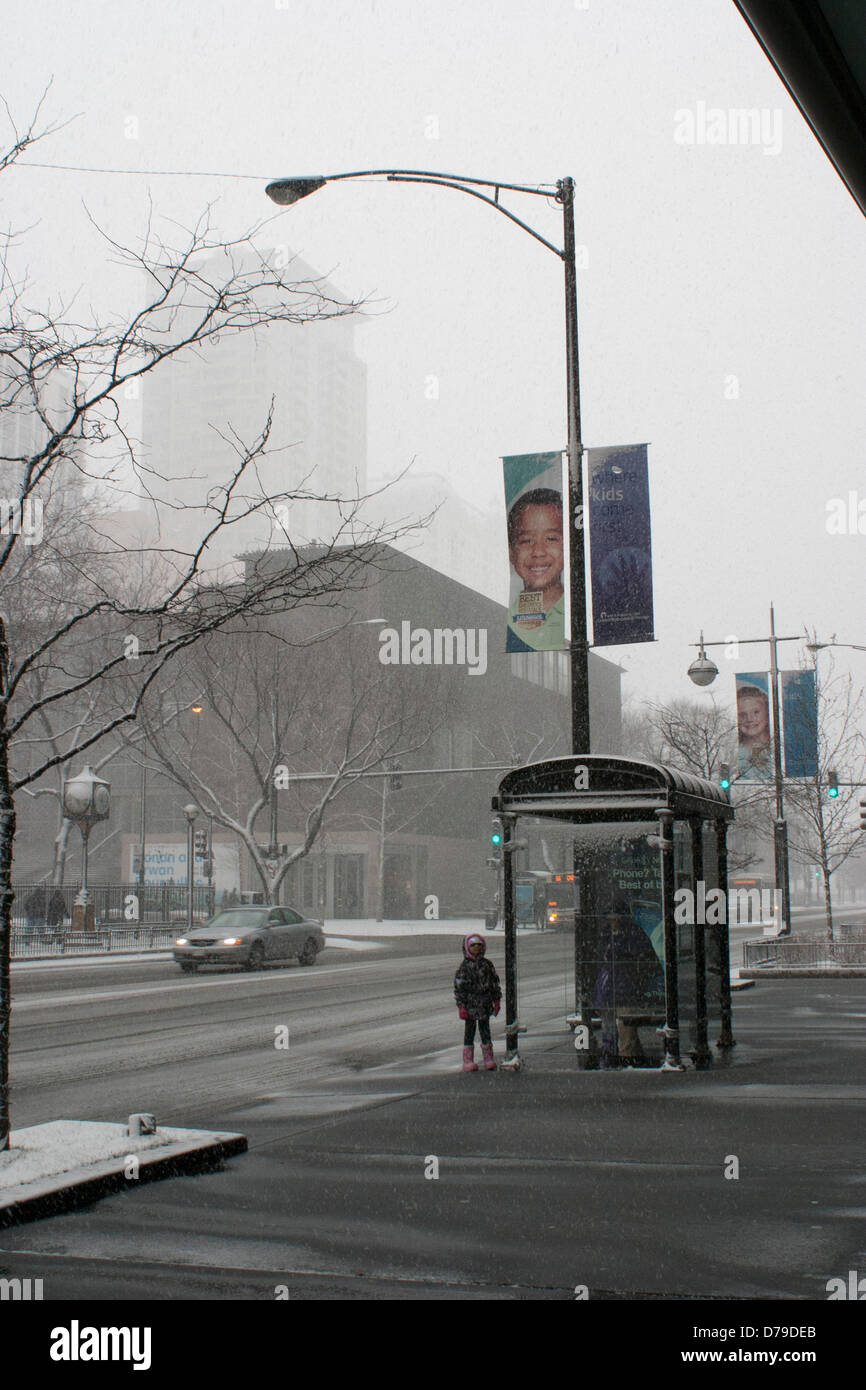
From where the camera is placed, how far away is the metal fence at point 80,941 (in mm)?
37125

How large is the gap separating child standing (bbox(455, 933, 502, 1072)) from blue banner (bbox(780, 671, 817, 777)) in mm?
18785

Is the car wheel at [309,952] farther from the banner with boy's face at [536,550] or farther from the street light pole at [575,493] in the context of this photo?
the banner with boy's face at [536,550]

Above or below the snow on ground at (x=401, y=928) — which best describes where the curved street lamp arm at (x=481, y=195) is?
above

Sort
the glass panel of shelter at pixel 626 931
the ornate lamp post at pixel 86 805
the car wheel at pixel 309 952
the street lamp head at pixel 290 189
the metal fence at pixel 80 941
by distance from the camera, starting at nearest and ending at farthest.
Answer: the street lamp head at pixel 290 189 → the glass panel of shelter at pixel 626 931 → the car wheel at pixel 309 952 → the metal fence at pixel 80 941 → the ornate lamp post at pixel 86 805

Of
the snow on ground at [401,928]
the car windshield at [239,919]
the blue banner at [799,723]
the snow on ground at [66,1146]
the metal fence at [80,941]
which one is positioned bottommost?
the snow on ground at [401,928]

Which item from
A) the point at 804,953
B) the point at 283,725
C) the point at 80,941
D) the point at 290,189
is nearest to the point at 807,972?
the point at 804,953

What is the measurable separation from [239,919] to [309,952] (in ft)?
7.67

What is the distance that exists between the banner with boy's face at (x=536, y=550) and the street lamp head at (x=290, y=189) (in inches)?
130

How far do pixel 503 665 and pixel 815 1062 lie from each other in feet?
230

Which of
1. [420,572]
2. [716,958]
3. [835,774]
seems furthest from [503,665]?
[716,958]

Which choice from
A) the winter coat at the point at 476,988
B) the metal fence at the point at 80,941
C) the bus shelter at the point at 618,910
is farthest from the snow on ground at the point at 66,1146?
the metal fence at the point at 80,941

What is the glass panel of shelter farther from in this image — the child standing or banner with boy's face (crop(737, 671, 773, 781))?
banner with boy's face (crop(737, 671, 773, 781))

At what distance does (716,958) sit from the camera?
13.9m
